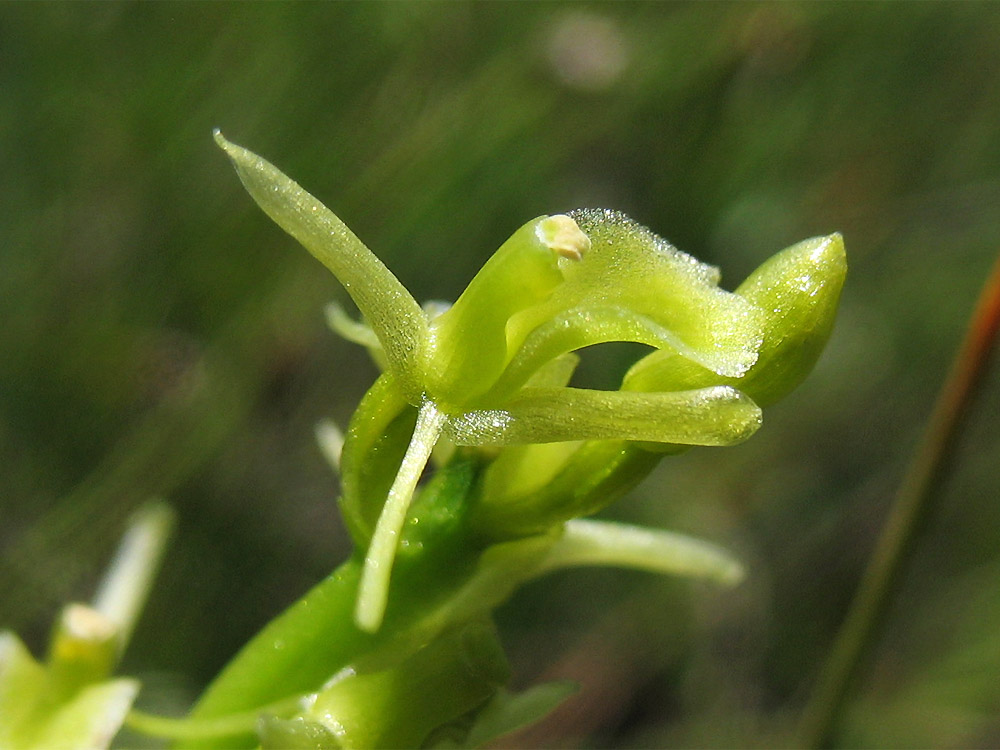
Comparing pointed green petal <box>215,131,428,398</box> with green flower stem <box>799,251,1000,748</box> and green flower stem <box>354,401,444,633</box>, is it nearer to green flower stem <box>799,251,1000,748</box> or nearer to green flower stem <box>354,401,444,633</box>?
green flower stem <box>354,401,444,633</box>

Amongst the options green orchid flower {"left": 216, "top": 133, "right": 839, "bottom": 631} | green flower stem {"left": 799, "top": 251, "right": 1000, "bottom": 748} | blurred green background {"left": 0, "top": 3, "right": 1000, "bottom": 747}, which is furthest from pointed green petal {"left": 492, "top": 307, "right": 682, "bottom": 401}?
blurred green background {"left": 0, "top": 3, "right": 1000, "bottom": 747}

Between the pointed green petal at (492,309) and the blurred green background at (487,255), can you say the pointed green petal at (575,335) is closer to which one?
the pointed green petal at (492,309)

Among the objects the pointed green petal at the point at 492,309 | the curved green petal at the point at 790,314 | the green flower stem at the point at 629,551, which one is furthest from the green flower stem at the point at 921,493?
the pointed green petal at the point at 492,309

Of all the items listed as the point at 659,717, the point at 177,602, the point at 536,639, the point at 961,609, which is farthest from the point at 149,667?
the point at 961,609

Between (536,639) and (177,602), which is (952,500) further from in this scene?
(177,602)

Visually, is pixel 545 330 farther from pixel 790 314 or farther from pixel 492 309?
pixel 790 314

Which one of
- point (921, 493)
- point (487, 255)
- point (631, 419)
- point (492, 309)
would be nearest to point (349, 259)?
point (492, 309)
